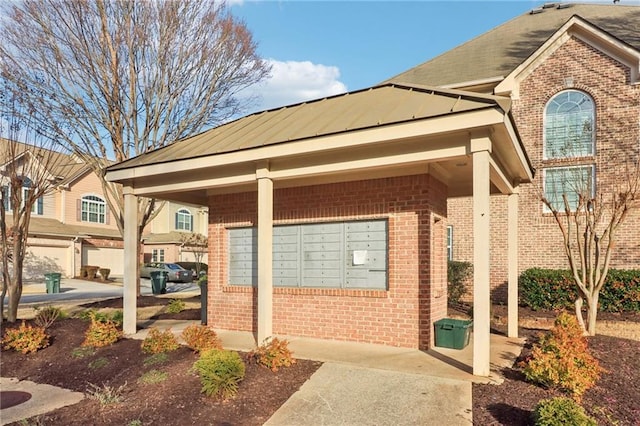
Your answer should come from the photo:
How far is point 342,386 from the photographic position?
5.16m

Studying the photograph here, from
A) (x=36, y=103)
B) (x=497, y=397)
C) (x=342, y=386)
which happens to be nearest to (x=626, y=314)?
(x=497, y=397)

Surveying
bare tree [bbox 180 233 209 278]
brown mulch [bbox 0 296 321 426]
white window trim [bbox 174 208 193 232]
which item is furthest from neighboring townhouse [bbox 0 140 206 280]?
brown mulch [bbox 0 296 321 426]

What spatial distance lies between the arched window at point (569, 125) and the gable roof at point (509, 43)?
1964 millimetres

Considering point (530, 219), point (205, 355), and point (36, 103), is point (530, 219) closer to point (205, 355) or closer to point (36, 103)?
point (205, 355)

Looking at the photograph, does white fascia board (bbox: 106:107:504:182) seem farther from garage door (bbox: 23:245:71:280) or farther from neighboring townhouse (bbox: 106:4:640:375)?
garage door (bbox: 23:245:71:280)

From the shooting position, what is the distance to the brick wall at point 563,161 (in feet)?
40.5

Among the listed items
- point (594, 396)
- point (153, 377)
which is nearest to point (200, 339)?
point (153, 377)

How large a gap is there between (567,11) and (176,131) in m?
16.6

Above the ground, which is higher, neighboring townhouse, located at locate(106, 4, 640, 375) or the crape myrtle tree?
the crape myrtle tree

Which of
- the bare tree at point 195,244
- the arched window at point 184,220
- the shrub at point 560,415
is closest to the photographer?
the shrub at point 560,415

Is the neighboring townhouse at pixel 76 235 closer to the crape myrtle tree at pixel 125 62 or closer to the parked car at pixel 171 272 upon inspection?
the parked car at pixel 171 272

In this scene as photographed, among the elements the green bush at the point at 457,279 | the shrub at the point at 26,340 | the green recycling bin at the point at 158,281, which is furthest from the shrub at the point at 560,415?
the green recycling bin at the point at 158,281

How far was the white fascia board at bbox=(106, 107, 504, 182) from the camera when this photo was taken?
5.24 meters

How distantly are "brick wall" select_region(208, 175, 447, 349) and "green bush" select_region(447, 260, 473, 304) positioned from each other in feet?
18.1
